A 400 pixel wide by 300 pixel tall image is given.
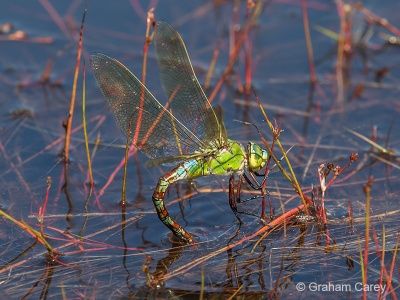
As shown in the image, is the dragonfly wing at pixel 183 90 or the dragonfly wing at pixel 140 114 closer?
the dragonfly wing at pixel 140 114

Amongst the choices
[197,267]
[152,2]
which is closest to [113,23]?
[152,2]

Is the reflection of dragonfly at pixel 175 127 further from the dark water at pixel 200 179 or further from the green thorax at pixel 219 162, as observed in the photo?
the dark water at pixel 200 179

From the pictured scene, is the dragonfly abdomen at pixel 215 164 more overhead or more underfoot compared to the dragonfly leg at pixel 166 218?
more overhead

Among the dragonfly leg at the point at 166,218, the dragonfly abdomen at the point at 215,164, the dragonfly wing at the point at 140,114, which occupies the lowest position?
the dragonfly leg at the point at 166,218

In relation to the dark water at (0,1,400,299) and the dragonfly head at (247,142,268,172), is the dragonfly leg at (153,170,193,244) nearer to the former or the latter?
the dark water at (0,1,400,299)

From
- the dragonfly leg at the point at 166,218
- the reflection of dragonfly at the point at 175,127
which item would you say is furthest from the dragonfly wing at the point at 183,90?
the dragonfly leg at the point at 166,218

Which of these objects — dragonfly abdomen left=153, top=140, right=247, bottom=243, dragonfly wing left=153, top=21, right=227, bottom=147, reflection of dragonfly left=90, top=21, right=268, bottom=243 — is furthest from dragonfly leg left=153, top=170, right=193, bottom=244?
dragonfly wing left=153, top=21, right=227, bottom=147

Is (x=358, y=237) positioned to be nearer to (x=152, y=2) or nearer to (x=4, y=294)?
(x=4, y=294)
